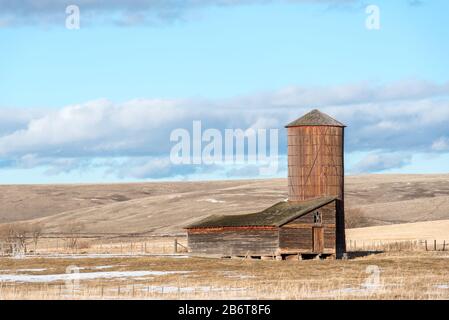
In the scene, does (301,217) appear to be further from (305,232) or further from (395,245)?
(395,245)

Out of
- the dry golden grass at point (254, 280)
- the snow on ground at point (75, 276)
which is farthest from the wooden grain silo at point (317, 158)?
the snow on ground at point (75, 276)

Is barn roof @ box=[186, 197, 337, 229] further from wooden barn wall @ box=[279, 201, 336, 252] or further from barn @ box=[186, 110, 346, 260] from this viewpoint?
wooden barn wall @ box=[279, 201, 336, 252]

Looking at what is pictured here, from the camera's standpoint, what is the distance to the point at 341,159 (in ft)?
224

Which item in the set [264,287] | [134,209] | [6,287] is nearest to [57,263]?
[6,287]

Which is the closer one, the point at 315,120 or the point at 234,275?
the point at 234,275

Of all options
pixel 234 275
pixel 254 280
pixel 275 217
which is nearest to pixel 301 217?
pixel 275 217

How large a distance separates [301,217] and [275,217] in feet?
5.80

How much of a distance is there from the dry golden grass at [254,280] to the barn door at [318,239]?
103 inches

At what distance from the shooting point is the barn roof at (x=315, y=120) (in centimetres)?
6688

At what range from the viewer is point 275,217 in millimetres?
63781

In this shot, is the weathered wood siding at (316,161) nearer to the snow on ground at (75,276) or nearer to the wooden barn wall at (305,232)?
the wooden barn wall at (305,232)

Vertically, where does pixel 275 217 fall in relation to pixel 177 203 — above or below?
below

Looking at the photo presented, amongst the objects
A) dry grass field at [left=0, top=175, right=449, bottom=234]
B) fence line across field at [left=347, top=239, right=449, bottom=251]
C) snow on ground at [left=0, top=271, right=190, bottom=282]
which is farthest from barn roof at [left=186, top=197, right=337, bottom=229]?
dry grass field at [left=0, top=175, right=449, bottom=234]

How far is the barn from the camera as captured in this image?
6253 cm
